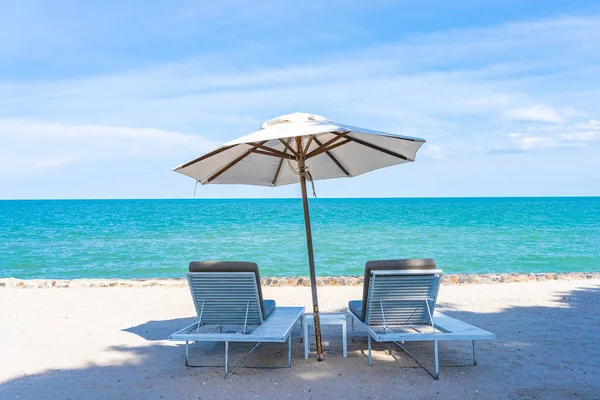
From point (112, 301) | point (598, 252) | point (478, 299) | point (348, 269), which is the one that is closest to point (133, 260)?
point (348, 269)

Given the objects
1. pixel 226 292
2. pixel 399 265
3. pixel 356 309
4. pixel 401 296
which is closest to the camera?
pixel 399 265

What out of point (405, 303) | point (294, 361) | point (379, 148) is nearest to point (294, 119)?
point (379, 148)

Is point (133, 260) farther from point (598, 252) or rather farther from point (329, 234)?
point (598, 252)

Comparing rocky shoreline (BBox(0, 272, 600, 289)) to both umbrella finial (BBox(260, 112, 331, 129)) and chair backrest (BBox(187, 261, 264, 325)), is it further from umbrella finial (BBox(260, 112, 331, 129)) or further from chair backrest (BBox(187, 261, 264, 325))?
umbrella finial (BBox(260, 112, 331, 129))

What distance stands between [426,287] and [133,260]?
646 inches

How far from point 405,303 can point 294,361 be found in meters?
1.18

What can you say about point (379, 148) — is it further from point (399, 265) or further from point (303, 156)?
point (399, 265)

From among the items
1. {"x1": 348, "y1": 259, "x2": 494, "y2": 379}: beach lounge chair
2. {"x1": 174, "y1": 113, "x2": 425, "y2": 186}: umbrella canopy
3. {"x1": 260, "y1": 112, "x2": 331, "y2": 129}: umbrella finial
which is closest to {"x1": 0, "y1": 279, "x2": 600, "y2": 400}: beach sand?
{"x1": 348, "y1": 259, "x2": 494, "y2": 379}: beach lounge chair

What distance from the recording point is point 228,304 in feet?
16.5

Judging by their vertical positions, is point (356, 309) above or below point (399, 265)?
below

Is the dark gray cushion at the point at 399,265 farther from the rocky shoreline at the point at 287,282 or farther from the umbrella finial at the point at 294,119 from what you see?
the rocky shoreline at the point at 287,282

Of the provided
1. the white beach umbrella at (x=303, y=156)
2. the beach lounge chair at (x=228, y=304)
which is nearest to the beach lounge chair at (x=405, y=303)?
the white beach umbrella at (x=303, y=156)

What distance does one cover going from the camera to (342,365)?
485 cm

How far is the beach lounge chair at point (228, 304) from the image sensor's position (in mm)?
4684
